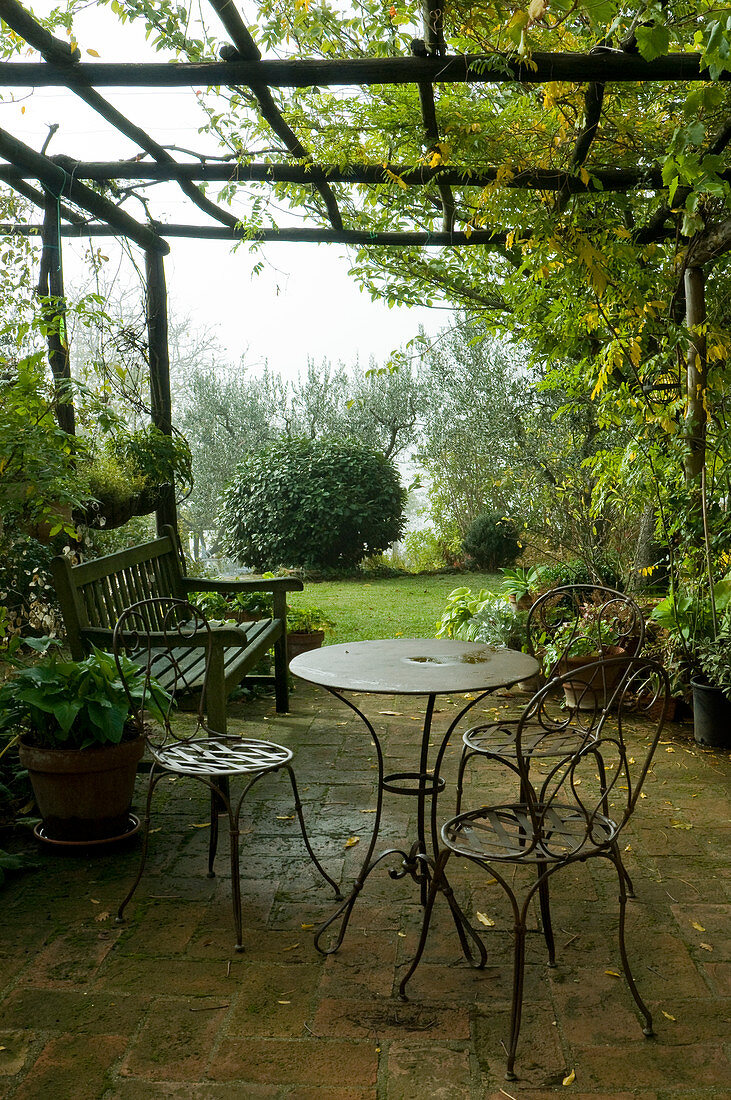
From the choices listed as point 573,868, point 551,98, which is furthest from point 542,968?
point 551,98

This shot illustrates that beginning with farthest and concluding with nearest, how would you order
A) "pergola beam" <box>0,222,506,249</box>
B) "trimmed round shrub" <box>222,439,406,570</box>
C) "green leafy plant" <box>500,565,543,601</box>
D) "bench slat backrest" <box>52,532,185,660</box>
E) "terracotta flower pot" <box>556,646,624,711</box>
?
"trimmed round shrub" <box>222,439,406,570</box>
"green leafy plant" <box>500,565,543,601</box>
"pergola beam" <box>0,222,506,249</box>
"terracotta flower pot" <box>556,646,624,711</box>
"bench slat backrest" <box>52,532,185,660</box>

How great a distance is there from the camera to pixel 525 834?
2508 millimetres

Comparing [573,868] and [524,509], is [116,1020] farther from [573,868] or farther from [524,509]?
[524,509]

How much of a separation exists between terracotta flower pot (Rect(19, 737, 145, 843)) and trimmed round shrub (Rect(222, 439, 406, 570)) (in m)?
7.15

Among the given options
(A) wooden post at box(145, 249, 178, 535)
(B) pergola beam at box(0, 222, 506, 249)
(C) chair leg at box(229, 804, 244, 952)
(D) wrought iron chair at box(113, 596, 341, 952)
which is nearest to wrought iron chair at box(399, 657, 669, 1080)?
(C) chair leg at box(229, 804, 244, 952)

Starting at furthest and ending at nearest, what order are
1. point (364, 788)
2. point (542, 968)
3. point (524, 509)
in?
point (524, 509), point (364, 788), point (542, 968)

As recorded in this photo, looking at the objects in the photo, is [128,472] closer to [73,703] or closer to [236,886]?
[73,703]

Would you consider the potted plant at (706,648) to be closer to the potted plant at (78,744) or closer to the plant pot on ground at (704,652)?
the plant pot on ground at (704,652)

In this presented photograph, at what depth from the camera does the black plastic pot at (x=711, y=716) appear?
4.38 m

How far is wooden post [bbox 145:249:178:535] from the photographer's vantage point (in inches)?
226

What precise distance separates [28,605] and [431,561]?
716 cm

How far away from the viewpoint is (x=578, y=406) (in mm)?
6246

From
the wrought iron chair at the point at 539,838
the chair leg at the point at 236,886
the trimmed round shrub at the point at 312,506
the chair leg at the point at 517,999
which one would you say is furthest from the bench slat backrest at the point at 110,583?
the trimmed round shrub at the point at 312,506

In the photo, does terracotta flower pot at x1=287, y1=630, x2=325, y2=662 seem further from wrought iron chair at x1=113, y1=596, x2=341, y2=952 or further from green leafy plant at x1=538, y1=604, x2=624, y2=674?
wrought iron chair at x1=113, y1=596, x2=341, y2=952
